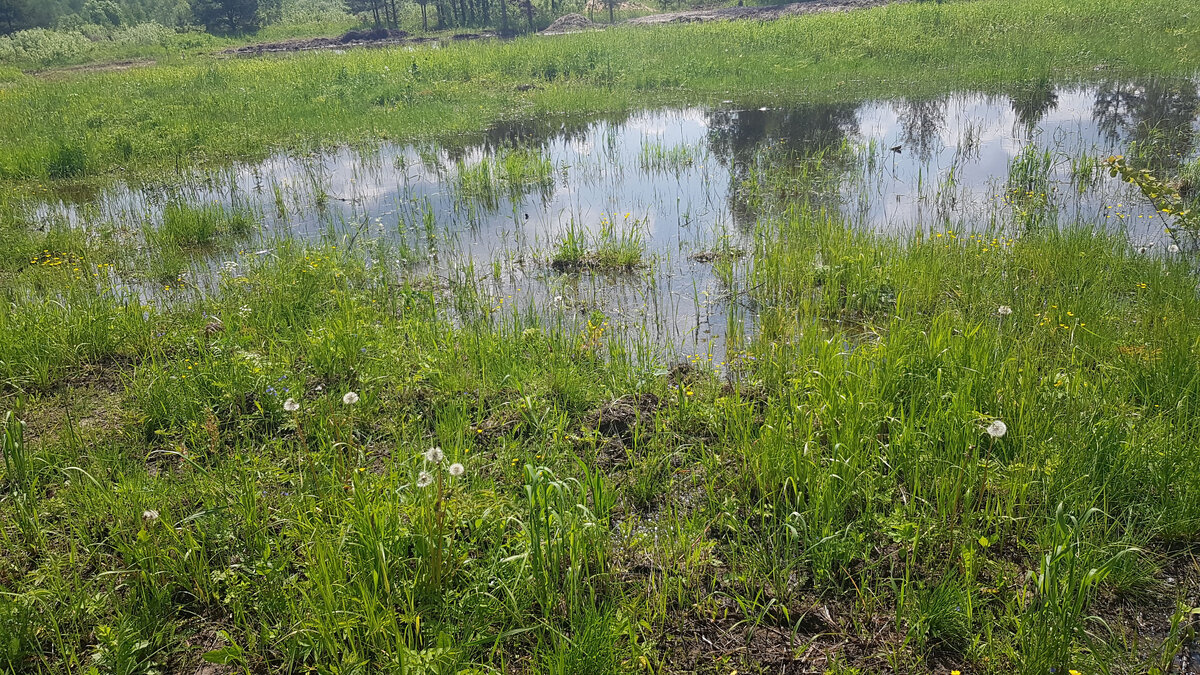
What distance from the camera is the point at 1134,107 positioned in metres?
12.2

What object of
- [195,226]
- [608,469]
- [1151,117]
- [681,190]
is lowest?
[608,469]

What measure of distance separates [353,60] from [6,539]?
23278mm

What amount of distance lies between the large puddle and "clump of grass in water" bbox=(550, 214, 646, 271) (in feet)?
0.16

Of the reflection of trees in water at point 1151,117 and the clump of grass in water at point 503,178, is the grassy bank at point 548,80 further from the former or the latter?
→ the clump of grass in water at point 503,178

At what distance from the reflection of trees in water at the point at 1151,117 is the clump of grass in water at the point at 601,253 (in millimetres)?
6918

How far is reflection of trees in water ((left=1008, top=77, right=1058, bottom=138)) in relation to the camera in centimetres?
1203

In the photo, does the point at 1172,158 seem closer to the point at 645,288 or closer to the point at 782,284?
the point at 782,284

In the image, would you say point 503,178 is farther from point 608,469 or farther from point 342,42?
point 342,42

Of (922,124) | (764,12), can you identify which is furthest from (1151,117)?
(764,12)

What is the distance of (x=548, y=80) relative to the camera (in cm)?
1978

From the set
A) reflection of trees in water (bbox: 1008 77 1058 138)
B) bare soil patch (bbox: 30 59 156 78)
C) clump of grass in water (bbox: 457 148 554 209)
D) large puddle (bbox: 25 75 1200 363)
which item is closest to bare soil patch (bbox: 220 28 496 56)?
bare soil patch (bbox: 30 59 156 78)

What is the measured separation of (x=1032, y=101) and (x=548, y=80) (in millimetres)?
12024

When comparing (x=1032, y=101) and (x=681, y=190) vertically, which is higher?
(x=1032, y=101)

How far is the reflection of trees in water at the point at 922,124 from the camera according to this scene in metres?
11.2
